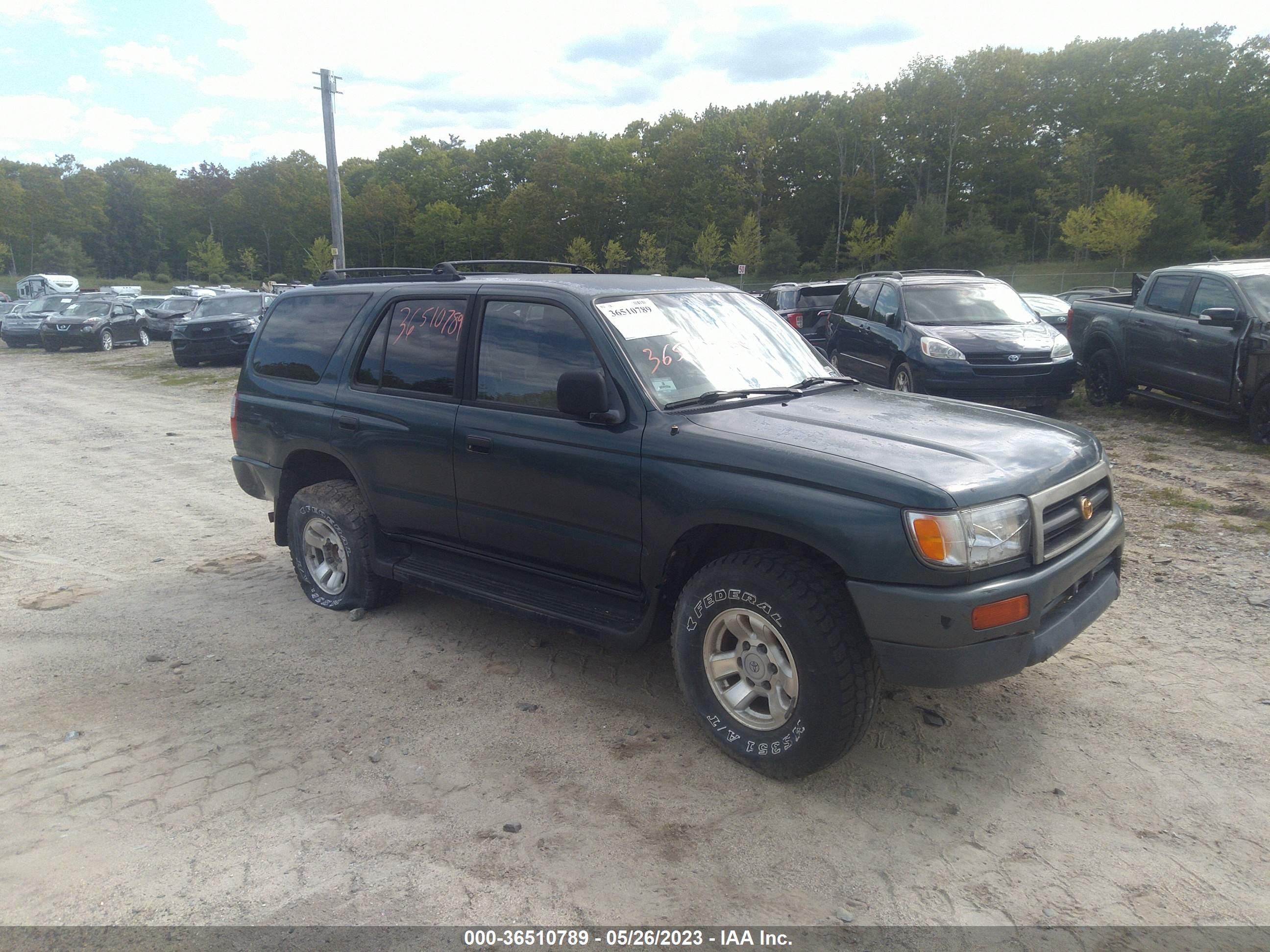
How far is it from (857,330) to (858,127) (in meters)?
70.8

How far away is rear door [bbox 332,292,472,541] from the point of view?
4805 millimetres

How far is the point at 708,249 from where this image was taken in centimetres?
6231

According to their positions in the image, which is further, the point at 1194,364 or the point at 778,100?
the point at 778,100

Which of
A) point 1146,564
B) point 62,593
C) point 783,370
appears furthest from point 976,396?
point 62,593

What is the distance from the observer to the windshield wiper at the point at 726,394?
4121 mm

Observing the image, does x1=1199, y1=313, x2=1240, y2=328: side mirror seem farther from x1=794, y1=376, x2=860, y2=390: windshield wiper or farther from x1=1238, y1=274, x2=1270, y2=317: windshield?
x1=794, y1=376, x2=860, y2=390: windshield wiper

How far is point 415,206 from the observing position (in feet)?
289

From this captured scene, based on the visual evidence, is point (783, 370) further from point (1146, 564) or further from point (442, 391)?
point (1146, 564)

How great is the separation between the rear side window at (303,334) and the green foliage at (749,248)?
57.9 metres

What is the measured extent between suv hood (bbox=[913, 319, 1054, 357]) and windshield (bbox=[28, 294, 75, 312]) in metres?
26.7

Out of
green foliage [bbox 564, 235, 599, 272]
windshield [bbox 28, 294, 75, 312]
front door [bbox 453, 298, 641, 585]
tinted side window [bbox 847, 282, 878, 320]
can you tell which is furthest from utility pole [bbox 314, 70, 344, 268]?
green foliage [bbox 564, 235, 599, 272]

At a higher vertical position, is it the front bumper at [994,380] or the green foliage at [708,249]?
the green foliage at [708,249]

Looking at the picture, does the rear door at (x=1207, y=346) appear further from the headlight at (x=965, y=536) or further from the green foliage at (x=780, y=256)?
the green foliage at (x=780, y=256)

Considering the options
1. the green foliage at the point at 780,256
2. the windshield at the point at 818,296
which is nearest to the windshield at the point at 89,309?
the windshield at the point at 818,296
